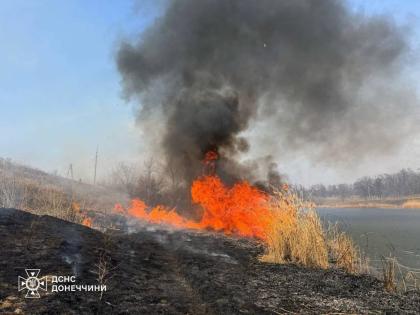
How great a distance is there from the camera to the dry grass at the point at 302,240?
9172mm

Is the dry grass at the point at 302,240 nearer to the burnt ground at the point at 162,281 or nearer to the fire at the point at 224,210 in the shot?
the burnt ground at the point at 162,281

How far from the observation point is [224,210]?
1642 centimetres

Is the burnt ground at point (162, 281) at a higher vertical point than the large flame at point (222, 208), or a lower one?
lower

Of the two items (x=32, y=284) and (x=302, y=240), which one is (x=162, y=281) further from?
(x=302, y=240)

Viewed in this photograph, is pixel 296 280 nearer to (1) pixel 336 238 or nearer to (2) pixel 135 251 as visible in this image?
(1) pixel 336 238

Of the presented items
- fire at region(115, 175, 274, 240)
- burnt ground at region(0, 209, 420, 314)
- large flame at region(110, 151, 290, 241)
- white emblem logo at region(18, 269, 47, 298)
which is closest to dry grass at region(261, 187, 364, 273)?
burnt ground at region(0, 209, 420, 314)

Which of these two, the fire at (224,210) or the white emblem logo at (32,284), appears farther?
the fire at (224,210)

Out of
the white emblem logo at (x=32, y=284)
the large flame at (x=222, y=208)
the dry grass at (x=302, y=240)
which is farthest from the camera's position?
the large flame at (x=222, y=208)

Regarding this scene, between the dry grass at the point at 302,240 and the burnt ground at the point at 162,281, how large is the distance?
1.81 feet

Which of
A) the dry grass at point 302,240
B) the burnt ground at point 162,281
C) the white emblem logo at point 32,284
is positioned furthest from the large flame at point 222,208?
the white emblem logo at point 32,284

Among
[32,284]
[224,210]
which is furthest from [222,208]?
[32,284]

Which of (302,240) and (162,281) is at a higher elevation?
(302,240)

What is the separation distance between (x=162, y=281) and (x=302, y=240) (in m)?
3.88

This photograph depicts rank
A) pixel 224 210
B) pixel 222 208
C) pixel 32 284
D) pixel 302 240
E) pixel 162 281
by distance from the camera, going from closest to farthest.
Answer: pixel 32 284 → pixel 162 281 → pixel 302 240 → pixel 224 210 → pixel 222 208
